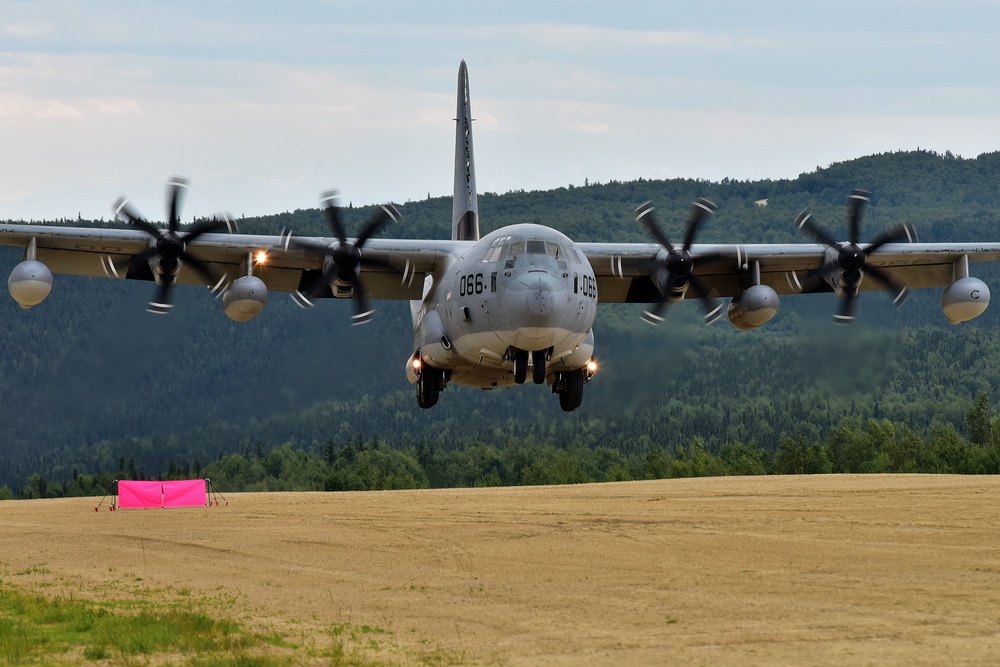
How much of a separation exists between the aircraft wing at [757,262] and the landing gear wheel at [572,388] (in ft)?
10.4

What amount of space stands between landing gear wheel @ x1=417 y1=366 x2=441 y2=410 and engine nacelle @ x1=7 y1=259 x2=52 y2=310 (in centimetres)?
895

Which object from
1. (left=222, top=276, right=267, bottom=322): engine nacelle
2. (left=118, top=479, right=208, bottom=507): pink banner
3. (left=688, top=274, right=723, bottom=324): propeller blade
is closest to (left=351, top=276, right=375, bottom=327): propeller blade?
(left=222, top=276, right=267, bottom=322): engine nacelle

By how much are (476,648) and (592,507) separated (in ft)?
66.2

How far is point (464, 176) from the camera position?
1409 inches

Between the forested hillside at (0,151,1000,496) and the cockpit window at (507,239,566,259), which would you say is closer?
the cockpit window at (507,239,566,259)

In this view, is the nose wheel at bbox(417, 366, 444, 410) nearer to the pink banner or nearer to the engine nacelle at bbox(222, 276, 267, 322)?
the engine nacelle at bbox(222, 276, 267, 322)

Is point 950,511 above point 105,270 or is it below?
below

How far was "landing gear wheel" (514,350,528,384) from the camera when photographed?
25719 mm

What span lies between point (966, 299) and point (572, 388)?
34.9ft

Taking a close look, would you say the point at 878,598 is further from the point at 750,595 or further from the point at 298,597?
the point at 298,597

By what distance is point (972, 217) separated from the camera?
190 m

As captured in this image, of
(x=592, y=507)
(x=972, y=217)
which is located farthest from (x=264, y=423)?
(x=972, y=217)

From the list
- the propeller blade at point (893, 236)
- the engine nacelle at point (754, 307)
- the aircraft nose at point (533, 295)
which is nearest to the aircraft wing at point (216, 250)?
the aircraft nose at point (533, 295)

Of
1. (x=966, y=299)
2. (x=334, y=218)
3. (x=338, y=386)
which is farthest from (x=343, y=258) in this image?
(x=338, y=386)
